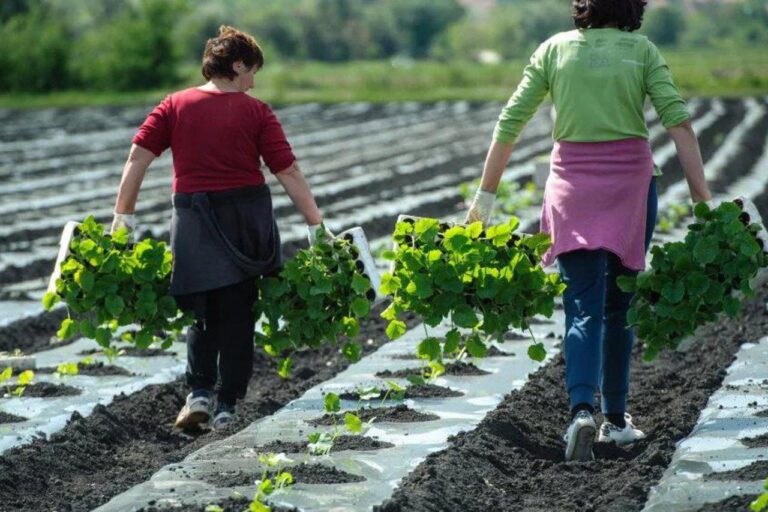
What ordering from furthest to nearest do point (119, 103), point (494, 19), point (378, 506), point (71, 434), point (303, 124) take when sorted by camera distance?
point (494, 19), point (119, 103), point (303, 124), point (71, 434), point (378, 506)

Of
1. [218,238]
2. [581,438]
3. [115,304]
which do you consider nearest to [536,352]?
[581,438]

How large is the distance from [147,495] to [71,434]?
140 cm

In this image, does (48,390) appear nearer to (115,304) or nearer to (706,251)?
(115,304)

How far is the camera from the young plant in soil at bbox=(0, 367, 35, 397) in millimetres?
6457

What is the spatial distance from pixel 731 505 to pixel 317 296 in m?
2.21

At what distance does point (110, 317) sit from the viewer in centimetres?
618

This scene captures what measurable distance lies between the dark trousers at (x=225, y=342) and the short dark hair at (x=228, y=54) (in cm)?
87

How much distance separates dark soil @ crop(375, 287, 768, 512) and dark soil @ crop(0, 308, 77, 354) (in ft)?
9.65

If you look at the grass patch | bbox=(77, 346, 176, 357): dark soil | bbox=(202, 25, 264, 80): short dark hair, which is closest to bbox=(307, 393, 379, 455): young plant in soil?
bbox=(202, 25, 264, 80): short dark hair

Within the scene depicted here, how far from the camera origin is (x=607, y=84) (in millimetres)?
5188

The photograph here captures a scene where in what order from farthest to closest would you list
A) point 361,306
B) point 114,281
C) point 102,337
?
1. point 102,337
2. point 114,281
3. point 361,306

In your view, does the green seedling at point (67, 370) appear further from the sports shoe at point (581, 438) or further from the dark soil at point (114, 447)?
the sports shoe at point (581, 438)

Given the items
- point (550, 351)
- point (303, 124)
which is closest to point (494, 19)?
point (303, 124)

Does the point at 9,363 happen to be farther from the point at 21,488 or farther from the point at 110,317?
the point at 21,488
